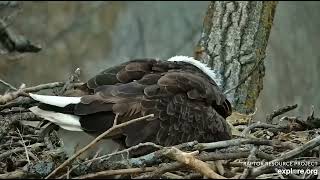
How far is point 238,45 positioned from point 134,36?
20.6 feet

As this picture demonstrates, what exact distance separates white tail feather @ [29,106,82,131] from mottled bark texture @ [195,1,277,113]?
204 cm

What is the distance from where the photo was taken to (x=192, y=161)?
3865mm

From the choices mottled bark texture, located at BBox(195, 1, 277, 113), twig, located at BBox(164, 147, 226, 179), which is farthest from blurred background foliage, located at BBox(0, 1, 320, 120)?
twig, located at BBox(164, 147, 226, 179)

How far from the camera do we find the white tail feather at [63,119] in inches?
174

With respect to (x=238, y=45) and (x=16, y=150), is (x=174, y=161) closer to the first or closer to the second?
(x=16, y=150)

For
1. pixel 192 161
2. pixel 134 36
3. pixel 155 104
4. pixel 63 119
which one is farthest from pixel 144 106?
pixel 134 36

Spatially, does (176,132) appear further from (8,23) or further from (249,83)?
(8,23)

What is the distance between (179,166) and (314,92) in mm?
4564

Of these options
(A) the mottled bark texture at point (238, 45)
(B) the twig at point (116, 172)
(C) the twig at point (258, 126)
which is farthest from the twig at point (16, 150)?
(A) the mottled bark texture at point (238, 45)

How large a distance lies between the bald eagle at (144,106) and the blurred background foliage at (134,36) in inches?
166

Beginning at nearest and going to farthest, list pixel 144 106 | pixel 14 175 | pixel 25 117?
pixel 14 175 < pixel 144 106 < pixel 25 117

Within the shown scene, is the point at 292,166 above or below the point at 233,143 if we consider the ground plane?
below

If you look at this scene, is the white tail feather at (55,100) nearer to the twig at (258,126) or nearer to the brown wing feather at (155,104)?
the brown wing feather at (155,104)

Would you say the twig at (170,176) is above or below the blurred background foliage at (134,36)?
below
